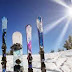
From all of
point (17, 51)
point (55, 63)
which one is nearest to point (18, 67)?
point (17, 51)

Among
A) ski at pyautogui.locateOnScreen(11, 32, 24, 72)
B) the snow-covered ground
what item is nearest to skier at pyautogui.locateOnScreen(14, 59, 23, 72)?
ski at pyautogui.locateOnScreen(11, 32, 24, 72)

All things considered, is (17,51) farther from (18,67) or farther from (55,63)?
(55,63)

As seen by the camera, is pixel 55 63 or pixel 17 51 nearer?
pixel 17 51

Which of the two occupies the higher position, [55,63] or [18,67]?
[55,63]

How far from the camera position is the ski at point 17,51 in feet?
24.3

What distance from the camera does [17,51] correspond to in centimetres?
754

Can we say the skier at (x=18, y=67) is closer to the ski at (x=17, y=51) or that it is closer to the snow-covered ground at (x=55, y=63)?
the ski at (x=17, y=51)

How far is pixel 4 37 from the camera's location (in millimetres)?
7898

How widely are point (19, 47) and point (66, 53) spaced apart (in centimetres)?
424

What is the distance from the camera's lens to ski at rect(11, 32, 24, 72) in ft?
24.3

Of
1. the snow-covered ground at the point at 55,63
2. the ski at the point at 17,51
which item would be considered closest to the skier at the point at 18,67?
the ski at the point at 17,51

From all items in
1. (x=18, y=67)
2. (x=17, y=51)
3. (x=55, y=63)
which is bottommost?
(x=18, y=67)

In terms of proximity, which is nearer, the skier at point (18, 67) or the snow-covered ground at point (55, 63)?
the skier at point (18, 67)

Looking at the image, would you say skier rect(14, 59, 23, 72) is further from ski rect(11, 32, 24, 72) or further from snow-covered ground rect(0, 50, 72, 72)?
snow-covered ground rect(0, 50, 72, 72)
